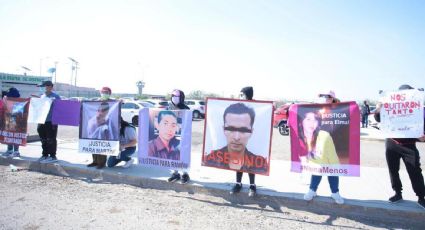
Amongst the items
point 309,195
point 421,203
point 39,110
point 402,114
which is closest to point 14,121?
point 39,110

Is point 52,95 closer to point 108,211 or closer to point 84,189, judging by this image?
point 84,189

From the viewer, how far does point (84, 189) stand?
5793 millimetres

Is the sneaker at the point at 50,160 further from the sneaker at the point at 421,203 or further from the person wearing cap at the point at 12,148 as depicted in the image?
the sneaker at the point at 421,203

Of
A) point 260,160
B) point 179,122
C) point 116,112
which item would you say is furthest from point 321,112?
point 116,112

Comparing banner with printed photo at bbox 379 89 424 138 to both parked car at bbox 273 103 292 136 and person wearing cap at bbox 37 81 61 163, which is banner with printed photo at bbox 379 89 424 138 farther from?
parked car at bbox 273 103 292 136

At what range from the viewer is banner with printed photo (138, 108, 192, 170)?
5844mm

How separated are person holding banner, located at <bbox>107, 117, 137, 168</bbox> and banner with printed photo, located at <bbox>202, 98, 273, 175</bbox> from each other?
6.57 feet

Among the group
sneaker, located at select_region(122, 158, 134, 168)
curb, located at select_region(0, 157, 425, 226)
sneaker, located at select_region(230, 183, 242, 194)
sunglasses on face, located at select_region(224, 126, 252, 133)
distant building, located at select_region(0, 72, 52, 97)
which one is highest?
distant building, located at select_region(0, 72, 52, 97)

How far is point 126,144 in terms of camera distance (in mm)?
6707

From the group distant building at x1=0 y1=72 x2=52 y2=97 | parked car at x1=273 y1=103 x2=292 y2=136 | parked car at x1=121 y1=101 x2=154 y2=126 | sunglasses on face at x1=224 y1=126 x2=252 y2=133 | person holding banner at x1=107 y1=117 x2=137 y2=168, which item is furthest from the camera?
distant building at x1=0 y1=72 x2=52 y2=97

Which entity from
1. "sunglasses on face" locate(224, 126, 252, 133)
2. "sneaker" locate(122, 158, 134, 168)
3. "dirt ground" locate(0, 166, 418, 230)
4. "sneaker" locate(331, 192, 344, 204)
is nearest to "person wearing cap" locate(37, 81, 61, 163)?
"dirt ground" locate(0, 166, 418, 230)

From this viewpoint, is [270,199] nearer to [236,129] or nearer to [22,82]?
[236,129]

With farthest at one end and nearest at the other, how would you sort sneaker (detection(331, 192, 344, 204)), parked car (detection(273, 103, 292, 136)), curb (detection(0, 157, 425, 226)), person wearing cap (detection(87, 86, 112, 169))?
parked car (detection(273, 103, 292, 136))
person wearing cap (detection(87, 86, 112, 169))
sneaker (detection(331, 192, 344, 204))
curb (detection(0, 157, 425, 226))

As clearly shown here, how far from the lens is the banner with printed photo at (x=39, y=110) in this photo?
7.22 m
